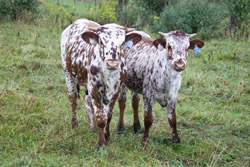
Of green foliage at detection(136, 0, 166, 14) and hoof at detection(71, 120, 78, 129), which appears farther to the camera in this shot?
green foliage at detection(136, 0, 166, 14)

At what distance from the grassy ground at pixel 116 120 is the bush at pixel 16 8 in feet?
10.4

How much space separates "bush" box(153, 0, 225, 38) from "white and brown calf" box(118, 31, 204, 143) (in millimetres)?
6968

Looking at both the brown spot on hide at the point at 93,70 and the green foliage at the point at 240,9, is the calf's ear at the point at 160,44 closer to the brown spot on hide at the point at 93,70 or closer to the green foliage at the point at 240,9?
the brown spot on hide at the point at 93,70

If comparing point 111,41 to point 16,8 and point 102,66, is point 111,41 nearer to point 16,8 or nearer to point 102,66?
point 102,66

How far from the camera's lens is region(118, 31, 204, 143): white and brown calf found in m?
4.71

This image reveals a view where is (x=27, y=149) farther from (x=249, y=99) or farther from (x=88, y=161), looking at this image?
(x=249, y=99)

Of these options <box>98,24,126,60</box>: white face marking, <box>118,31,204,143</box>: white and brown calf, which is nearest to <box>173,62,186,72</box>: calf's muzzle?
<box>118,31,204,143</box>: white and brown calf

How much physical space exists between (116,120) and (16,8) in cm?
875

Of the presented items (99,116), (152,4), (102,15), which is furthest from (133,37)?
(152,4)

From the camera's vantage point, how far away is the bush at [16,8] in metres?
12.8

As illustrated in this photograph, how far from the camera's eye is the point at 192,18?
12.6 m

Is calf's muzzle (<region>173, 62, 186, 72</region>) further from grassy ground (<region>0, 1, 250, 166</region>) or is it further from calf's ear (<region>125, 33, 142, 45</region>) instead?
grassy ground (<region>0, 1, 250, 166</region>)

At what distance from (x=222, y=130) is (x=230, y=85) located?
2382 mm

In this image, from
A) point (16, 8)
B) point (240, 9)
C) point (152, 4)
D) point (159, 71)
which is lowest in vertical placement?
point (159, 71)
